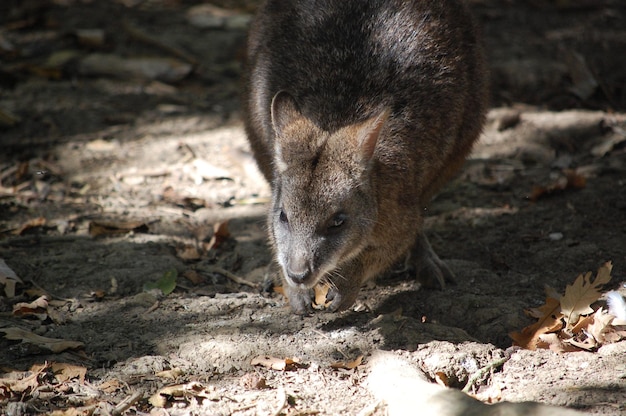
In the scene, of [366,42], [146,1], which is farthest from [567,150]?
[146,1]

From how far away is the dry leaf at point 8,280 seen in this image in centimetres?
410

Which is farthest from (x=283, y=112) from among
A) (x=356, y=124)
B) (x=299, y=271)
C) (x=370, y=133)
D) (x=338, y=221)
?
(x=299, y=271)

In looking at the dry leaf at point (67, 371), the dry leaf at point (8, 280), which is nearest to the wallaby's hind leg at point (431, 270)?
the dry leaf at point (67, 371)

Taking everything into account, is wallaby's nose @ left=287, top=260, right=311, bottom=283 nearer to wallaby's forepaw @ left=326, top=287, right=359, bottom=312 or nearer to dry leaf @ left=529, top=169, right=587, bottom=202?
wallaby's forepaw @ left=326, top=287, right=359, bottom=312

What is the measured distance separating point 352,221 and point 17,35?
209 inches

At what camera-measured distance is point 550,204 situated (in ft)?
17.0

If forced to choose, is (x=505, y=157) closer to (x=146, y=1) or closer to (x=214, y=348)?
(x=214, y=348)

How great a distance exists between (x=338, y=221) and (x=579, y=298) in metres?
1.28

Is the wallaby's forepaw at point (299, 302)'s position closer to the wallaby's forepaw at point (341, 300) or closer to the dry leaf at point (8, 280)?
the wallaby's forepaw at point (341, 300)

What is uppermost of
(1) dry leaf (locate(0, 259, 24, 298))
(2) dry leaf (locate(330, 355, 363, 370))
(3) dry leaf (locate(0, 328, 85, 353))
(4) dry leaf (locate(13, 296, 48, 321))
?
(2) dry leaf (locate(330, 355, 363, 370))

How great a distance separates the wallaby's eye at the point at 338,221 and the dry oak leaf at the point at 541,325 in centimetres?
102

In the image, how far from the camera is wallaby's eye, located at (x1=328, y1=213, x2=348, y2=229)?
3.72m

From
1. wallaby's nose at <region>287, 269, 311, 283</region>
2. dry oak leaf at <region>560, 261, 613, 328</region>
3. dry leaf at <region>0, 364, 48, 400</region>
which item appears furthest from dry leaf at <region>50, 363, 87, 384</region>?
dry oak leaf at <region>560, 261, 613, 328</region>

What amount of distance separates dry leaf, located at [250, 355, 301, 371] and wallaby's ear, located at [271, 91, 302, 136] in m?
1.18
